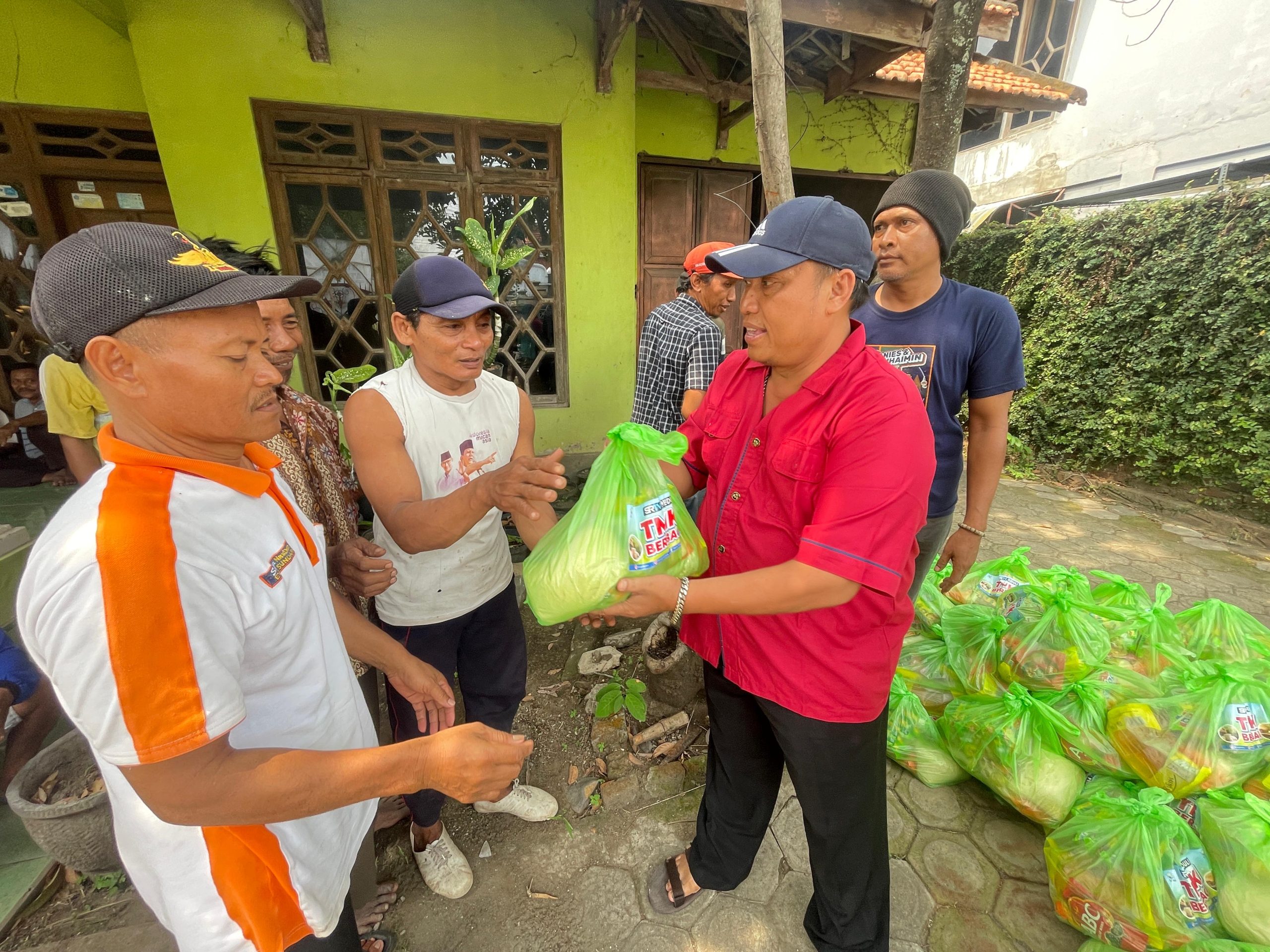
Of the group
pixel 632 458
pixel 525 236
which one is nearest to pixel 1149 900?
pixel 632 458

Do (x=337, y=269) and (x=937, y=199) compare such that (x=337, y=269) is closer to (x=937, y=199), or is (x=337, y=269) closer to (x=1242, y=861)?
(x=937, y=199)

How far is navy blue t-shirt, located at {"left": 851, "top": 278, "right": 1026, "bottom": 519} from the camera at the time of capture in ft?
6.93

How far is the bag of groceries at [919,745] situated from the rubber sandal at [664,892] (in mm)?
1054

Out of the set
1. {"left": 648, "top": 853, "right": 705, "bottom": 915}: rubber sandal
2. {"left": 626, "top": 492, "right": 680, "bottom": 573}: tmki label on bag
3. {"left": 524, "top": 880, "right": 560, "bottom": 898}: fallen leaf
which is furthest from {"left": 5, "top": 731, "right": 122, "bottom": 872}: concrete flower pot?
{"left": 626, "top": 492, "right": 680, "bottom": 573}: tmki label on bag

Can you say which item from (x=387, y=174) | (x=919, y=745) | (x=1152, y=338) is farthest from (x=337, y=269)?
(x=1152, y=338)

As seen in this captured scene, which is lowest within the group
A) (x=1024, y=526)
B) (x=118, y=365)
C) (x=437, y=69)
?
(x=1024, y=526)

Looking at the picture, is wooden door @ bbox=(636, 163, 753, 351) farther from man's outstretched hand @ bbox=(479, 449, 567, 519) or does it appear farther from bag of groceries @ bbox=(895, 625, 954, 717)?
man's outstretched hand @ bbox=(479, 449, 567, 519)

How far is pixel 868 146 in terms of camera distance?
728 cm

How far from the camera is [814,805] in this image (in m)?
1.54

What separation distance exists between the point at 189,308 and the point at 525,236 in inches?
191

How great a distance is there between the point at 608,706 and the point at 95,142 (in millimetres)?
6307

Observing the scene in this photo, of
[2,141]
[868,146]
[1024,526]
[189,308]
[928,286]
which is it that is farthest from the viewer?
[868,146]

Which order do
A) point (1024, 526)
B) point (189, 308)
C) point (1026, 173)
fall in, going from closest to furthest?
point (189, 308), point (1024, 526), point (1026, 173)

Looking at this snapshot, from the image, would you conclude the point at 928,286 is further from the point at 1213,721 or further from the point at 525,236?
the point at 525,236
